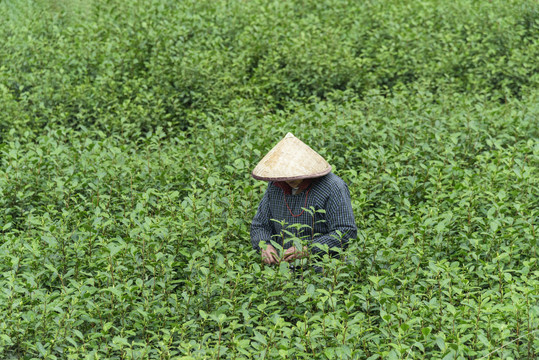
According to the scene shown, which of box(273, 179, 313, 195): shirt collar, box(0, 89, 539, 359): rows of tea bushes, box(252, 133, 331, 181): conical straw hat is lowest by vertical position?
box(0, 89, 539, 359): rows of tea bushes

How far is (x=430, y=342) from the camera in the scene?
3.15 meters

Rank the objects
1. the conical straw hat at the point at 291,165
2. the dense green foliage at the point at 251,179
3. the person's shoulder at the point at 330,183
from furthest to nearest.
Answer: the person's shoulder at the point at 330,183, the conical straw hat at the point at 291,165, the dense green foliage at the point at 251,179

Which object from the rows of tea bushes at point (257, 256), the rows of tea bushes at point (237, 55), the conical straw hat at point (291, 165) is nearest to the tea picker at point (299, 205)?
the conical straw hat at point (291, 165)

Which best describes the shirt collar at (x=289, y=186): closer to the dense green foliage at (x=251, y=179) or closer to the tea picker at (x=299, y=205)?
the tea picker at (x=299, y=205)

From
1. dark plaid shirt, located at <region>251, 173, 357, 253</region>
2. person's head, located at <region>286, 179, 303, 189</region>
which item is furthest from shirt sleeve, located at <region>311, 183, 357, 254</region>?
person's head, located at <region>286, 179, 303, 189</region>

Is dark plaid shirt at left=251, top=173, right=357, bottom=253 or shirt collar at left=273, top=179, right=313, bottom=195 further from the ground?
shirt collar at left=273, top=179, right=313, bottom=195

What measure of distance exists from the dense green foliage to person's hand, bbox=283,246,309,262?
104 mm

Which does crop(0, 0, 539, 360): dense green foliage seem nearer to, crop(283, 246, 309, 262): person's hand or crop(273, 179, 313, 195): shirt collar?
crop(283, 246, 309, 262): person's hand

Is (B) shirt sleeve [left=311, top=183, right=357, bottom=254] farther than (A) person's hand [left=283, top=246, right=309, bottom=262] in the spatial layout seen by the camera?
Yes

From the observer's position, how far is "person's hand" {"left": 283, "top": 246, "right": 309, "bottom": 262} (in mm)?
3738

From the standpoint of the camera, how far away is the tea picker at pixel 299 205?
12.9ft

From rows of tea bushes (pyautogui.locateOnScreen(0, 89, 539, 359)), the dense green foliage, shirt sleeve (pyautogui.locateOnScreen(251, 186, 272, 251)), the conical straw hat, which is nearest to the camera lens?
rows of tea bushes (pyautogui.locateOnScreen(0, 89, 539, 359))

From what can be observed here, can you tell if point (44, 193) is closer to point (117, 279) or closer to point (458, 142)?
point (117, 279)

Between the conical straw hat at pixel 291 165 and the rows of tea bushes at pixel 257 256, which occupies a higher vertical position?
the conical straw hat at pixel 291 165
